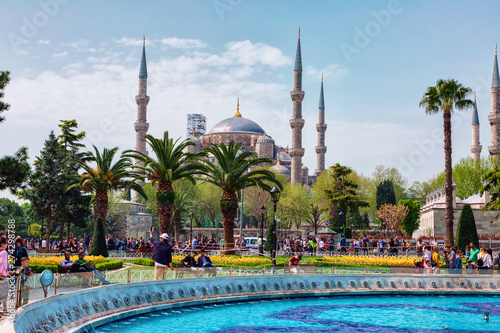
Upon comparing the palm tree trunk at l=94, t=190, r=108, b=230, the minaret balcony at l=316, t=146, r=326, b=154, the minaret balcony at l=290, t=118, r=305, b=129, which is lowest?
the palm tree trunk at l=94, t=190, r=108, b=230

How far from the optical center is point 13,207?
6794 cm

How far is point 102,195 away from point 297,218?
98.6 ft

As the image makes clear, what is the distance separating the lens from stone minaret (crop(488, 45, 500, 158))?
170 feet

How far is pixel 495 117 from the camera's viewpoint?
5244 centimetres

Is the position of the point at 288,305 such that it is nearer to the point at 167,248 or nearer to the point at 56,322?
the point at 167,248

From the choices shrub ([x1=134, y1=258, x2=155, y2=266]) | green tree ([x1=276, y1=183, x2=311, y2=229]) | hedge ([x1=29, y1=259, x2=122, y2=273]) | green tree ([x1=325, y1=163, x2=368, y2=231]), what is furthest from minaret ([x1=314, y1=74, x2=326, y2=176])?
hedge ([x1=29, y1=259, x2=122, y2=273])

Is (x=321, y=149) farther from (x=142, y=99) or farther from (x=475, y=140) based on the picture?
(x=142, y=99)

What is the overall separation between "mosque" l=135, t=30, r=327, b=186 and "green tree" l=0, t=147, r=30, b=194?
525 inches

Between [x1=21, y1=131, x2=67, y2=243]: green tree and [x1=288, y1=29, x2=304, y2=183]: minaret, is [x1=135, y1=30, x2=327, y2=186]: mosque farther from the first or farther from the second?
[x1=21, y1=131, x2=67, y2=243]: green tree

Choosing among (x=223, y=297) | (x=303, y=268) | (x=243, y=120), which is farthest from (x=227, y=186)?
(x=243, y=120)

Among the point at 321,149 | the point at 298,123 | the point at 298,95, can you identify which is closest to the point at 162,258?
the point at 298,123

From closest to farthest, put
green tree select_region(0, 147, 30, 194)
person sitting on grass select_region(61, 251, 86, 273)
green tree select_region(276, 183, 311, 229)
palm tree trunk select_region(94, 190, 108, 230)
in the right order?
person sitting on grass select_region(61, 251, 86, 273) < green tree select_region(0, 147, 30, 194) < palm tree trunk select_region(94, 190, 108, 230) < green tree select_region(276, 183, 311, 229)

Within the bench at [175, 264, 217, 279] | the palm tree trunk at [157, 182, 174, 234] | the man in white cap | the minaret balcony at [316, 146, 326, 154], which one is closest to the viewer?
the man in white cap

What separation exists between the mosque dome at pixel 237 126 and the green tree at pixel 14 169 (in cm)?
7023
